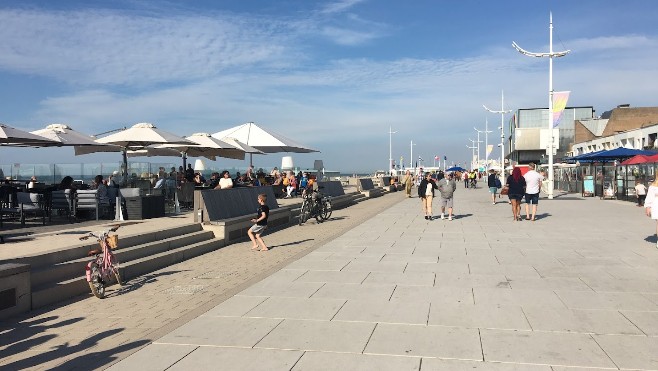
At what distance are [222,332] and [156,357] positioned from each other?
812mm

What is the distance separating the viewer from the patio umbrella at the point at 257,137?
22.8m

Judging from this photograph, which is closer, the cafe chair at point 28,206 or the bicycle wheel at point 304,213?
the cafe chair at point 28,206

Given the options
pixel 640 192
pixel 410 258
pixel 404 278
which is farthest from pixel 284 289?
pixel 640 192

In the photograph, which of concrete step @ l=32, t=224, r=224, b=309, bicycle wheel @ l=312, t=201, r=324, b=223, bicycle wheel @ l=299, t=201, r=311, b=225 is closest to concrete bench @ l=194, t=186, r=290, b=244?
concrete step @ l=32, t=224, r=224, b=309

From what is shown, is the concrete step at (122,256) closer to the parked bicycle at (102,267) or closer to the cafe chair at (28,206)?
the parked bicycle at (102,267)

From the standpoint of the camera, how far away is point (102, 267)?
7312 mm

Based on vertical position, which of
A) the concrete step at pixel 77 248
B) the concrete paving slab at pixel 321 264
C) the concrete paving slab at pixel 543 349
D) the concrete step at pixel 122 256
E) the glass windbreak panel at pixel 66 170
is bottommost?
the concrete paving slab at pixel 543 349

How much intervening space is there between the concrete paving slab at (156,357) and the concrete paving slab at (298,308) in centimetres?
121

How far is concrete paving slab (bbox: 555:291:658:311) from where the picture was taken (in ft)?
20.4

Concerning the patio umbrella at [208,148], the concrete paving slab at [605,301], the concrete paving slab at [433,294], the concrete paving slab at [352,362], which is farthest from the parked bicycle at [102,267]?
the patio umbrella at [208,148]

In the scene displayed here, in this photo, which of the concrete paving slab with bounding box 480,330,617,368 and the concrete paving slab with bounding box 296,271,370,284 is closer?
the concrete paving slab with bounding box 480,330,617,368

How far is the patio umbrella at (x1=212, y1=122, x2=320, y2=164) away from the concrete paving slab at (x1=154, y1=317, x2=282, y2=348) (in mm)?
17074

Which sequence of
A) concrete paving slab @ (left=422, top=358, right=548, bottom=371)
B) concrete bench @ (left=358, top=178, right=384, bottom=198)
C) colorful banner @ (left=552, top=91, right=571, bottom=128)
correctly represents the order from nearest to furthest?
1. concrete paving slab @ (left=422, top=358, right=548, bottom=371)
2. colorful banner @ (left=552, top=91, right=571, bottom=128)
3. concrete bench @ (left=358, top=178, right=384, bottom=198)

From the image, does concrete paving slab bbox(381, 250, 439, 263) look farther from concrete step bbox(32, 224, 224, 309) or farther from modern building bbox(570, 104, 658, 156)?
modern building bbox(570, 104, 658, 156)
